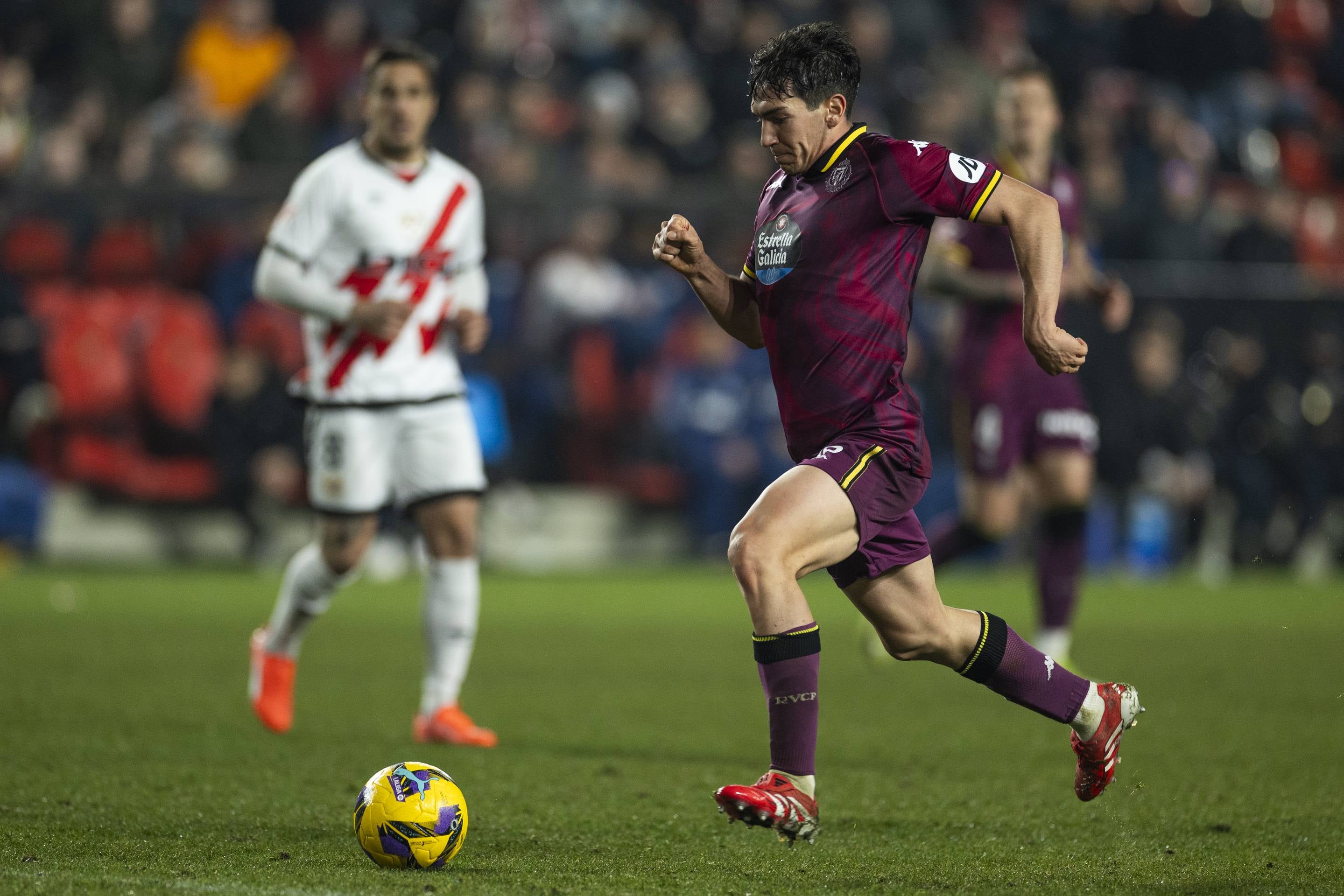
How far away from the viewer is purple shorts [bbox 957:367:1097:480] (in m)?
7.37

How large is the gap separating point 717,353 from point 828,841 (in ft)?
33.1

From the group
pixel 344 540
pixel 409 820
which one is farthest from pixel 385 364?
pixel 409 820

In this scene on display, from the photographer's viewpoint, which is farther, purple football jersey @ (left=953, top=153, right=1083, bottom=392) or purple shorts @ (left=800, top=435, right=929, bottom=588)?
purple football jersey @ (left=953, top=153, right=1083, bottom=392)

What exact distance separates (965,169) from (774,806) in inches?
65.5

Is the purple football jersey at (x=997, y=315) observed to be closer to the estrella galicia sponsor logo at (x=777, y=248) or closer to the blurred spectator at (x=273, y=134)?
the estrella galicia sponsor logo at (x=777, y=248)

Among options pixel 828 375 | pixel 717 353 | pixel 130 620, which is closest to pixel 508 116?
pixel 717 353

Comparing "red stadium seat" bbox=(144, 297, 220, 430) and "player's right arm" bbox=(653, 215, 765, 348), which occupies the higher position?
"player's right arm" bbox=(653, 215, 765, 348)

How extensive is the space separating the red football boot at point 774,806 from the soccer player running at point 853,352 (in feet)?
0.64

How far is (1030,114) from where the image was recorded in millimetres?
7363

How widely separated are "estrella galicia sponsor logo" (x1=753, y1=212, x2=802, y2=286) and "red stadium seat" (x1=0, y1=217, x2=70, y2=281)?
1012 cm

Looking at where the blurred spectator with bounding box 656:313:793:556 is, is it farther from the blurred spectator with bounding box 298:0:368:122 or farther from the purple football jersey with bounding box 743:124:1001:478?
the purple football jersey with bounding box 743:124:1001:478

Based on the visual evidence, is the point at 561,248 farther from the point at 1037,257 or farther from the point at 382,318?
the point at 1037,257

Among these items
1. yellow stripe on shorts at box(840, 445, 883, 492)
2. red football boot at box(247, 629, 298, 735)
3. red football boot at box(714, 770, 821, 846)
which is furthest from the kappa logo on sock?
red football boot at box(247, 629, 298, 735)

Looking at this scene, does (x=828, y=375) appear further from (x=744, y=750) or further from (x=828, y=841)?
(x=744, y=750)
